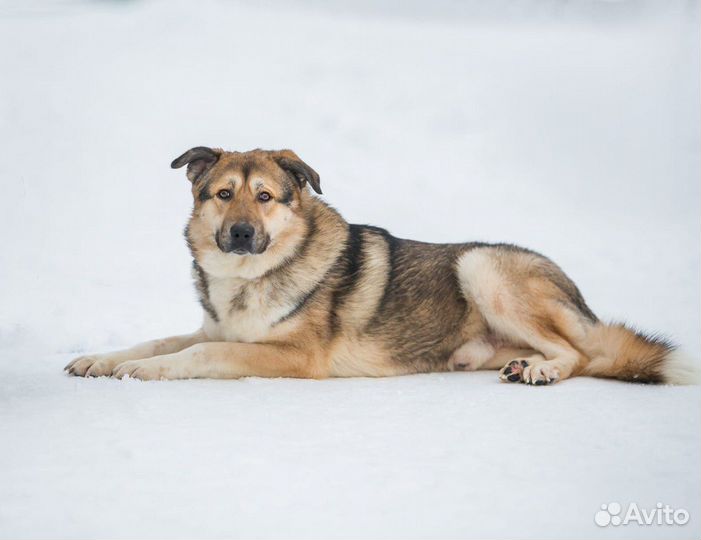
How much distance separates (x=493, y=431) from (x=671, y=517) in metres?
0.95

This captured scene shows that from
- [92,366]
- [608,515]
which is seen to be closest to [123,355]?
[92,366]

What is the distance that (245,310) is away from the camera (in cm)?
470

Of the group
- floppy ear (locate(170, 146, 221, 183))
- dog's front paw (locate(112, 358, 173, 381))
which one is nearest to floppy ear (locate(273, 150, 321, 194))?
floppy ear (locate(170, 146, 221, 183))

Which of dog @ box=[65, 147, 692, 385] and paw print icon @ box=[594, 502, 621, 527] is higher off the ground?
dog @ box=[65, 147, 692, 385]

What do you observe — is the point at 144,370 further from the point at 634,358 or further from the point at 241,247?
the point at 634,358

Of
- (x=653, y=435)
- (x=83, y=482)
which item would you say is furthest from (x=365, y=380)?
(x=83, y=482)

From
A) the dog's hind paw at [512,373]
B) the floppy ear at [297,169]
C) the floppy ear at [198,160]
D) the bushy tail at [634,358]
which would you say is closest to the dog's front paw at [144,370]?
the floppy ear at [198,160]

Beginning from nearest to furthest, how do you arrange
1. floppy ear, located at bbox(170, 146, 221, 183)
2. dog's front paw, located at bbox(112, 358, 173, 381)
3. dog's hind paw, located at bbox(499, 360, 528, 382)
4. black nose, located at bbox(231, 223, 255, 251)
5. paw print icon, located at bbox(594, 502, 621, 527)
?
paw print icon, located at bbox(594, 502, 621, 527)
dog's front paw, located at bbox(112, 358, 173, 381)
black nose, located at bbox(231, 223, 255, 251)
dog's hind paw, located at bbox(499, 360, 528, 382)
floppy ear, located at bbox(170, 146, 221, 183)

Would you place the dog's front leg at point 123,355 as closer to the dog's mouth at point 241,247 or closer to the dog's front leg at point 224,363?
the dog's front leg at point 224,363

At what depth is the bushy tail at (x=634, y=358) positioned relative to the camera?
178 inches

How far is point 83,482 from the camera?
112 inches

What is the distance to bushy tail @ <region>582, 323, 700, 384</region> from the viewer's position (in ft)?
14.8

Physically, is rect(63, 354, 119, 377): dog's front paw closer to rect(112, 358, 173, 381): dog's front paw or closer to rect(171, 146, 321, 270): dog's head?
rect(112, 358, 173, 381): dog's front paw

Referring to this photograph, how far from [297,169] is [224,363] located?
1284 mm
